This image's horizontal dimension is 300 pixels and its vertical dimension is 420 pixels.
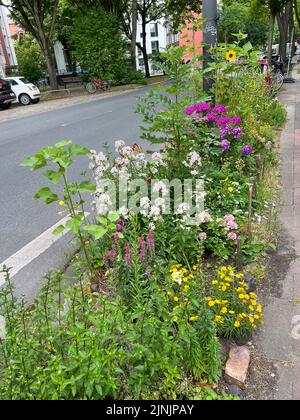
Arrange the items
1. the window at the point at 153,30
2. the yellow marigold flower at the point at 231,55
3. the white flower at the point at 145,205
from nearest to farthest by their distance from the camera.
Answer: the white flower at the point at 145,205 → the yellow marigold flower at the point at 231,55 → the window at the point at 153,30

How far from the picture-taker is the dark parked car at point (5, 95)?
18.0 meters

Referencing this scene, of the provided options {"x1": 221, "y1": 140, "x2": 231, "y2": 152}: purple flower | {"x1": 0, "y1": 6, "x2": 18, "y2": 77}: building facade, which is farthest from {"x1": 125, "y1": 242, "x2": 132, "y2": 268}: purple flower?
{"x1": 0, "y1": 6, "x2": 18, "y2": 77}: building facade

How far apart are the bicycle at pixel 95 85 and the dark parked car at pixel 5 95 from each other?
16.4 feet

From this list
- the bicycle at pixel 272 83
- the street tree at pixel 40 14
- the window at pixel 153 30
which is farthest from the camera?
the window at pixel 153 30

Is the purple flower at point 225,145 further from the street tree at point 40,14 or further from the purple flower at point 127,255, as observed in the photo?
the street tree at point 40,14

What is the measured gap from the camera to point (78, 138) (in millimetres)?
9547

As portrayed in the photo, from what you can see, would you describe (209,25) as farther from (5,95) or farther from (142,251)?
(5,95)

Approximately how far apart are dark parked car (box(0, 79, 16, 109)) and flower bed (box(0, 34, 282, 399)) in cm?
1630

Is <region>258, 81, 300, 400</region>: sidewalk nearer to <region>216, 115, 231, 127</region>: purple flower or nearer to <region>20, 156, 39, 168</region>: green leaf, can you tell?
<region>216, 115, 231, 127</region>: purple flower

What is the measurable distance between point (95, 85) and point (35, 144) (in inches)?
548

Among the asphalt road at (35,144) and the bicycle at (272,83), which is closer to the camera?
the asphalt road at (35,144)

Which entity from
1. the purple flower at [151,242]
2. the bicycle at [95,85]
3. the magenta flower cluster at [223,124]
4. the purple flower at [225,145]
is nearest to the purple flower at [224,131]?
the magenta flower cluster at [223,124]

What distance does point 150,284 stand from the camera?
249 centimetres
